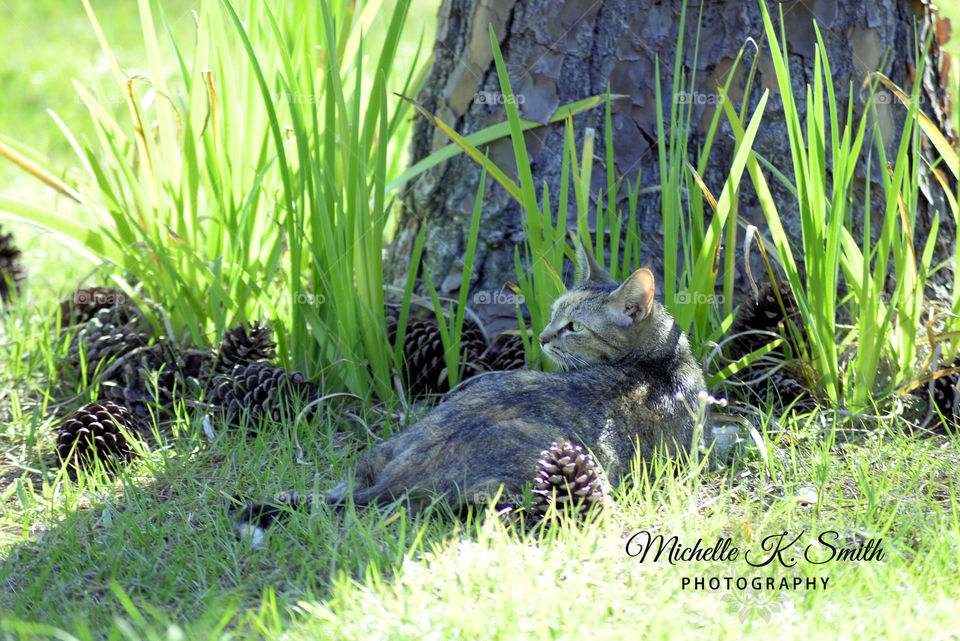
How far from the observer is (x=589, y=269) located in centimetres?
278

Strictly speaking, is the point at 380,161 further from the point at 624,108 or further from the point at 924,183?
the point at 924,183

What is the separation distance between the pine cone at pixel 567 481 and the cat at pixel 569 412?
8cm

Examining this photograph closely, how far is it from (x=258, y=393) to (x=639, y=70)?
1.78 metres

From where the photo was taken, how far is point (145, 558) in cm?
204

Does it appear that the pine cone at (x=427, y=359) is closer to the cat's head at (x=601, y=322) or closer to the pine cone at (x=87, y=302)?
the cat's head at (x=601, y=322)

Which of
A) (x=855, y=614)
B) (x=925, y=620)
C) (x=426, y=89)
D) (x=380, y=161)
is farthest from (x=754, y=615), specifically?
(x=426, y=89)

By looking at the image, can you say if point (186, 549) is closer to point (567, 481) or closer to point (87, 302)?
point (567, 481)

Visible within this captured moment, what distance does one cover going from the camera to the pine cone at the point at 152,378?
3.00 m

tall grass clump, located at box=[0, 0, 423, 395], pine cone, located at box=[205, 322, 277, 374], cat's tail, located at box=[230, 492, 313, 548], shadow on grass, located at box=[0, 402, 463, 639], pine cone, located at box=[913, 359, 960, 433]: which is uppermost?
tall grass clump, located at box=[0, 0, 423, 395]

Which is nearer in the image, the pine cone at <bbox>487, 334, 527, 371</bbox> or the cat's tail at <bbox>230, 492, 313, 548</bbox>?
the cat's tail at <bbox>230, 492, 313, 548</bbox>

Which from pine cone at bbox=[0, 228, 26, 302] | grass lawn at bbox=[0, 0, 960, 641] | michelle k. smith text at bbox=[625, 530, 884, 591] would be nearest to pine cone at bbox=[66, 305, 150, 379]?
grass lawn at bbox=[0, 0, 960, 641]

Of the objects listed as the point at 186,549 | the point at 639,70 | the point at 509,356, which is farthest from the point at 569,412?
the point at 639,70

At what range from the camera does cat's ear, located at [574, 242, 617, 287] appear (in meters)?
2.76

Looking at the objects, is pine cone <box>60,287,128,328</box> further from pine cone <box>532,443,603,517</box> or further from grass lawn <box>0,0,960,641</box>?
pine cone <box>532,443,603,517</box>
